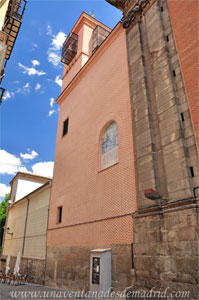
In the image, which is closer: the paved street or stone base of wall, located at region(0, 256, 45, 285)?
the paved street

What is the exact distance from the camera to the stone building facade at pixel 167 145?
6.09m

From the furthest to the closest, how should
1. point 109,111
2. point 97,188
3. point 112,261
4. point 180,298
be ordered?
1. point 109,111
2. point 97,188
3. point 112,261
4. point 180,298

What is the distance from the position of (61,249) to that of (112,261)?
4740mm

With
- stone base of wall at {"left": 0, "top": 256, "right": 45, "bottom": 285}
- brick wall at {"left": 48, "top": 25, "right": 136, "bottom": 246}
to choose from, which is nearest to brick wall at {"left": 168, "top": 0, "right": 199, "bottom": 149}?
brick wall at {"left": 48, "top": 25, "right": 136, "bottom": 246}

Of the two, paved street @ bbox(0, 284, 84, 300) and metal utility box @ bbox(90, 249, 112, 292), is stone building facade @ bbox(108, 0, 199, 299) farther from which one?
paved street @ bbox(0, 284, 84, 300)

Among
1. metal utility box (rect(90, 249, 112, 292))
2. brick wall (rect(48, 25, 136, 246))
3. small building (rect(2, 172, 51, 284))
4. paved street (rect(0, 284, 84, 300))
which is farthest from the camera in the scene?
small building (rect(2, 172, 51, 284))

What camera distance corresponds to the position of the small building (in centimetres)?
1483

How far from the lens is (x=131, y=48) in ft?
34.9

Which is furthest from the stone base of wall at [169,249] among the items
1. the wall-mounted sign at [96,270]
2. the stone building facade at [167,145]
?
the wall-mounted sign at [96,270]

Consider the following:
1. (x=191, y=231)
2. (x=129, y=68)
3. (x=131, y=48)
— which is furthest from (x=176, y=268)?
(x=131, y=48)

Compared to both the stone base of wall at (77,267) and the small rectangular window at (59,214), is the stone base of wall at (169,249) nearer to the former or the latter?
the stone base of wall at (77,267)

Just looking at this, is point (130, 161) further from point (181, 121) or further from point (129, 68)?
point (129, 68)

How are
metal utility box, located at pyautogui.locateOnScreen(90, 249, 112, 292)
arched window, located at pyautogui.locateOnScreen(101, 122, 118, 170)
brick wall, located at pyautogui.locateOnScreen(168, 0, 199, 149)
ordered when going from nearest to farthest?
brick wall, located at pyautogui.locateOnScreen(168, 0, 199, 149) < metal utility box, located at pyautogui.locateOnScreen(90, 249, 112, 292) < arched window, located at pyautogui.locateOnScreen(101, 122, 118, 170)

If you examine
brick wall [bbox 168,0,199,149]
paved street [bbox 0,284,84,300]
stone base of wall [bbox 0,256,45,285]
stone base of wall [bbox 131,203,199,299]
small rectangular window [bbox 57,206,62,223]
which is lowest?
paved street [bbox 0,284,84,300]
